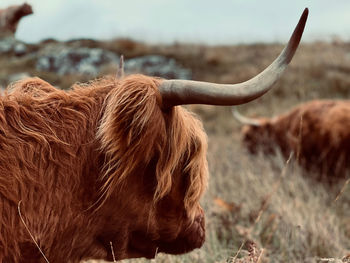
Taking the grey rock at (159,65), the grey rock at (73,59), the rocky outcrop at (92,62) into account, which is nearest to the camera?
the grey rock at (73,59)

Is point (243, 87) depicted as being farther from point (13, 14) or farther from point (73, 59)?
point (73, 59)

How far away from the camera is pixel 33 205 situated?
1858mm

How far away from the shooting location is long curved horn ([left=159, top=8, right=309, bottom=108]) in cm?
184

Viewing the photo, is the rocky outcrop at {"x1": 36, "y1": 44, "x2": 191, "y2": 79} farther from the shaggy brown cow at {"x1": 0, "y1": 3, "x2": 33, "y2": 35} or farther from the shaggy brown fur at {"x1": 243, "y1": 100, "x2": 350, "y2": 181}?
the shaggy brown cow at {"x1": 0, "y1": 3, "x2": 33, "y2": 35}

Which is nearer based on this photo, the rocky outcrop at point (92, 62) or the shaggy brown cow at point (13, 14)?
the shaggy brown cow at point (13, 14)

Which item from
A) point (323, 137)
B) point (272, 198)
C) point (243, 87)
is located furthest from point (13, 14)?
point (323, 137)

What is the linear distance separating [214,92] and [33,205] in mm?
751

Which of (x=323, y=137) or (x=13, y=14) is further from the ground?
(x=13, y=14)

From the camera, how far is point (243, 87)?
1845mm

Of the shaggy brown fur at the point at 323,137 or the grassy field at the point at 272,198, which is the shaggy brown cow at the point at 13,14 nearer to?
the grassy field at the point at 272,198

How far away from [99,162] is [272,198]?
3.60 metres

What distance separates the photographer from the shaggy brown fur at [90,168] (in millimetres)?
1865

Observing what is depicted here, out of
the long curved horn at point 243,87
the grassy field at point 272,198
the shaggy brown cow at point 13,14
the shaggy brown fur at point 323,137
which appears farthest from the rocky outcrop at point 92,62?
the long curved horn at point 243,87

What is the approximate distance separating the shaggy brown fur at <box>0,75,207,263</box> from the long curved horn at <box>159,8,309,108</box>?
0.54ft
